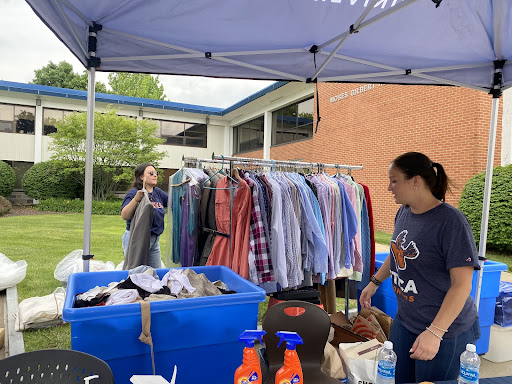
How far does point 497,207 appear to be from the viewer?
7113 mm

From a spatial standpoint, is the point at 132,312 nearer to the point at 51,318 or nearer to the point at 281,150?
the point at 51,318

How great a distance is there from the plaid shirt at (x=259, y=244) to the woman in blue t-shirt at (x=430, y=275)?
1298 millimetres

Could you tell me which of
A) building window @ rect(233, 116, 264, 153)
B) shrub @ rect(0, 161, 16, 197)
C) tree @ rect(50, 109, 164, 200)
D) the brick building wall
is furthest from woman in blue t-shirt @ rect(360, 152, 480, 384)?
shrub @ rect(0, 161, 16, 197)

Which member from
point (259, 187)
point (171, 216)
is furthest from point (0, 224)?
point (259, 187)

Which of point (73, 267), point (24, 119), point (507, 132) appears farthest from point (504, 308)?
point (24, 119)

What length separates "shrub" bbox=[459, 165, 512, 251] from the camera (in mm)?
7008

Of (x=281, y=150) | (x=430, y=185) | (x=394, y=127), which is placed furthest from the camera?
(x=281, y=150)

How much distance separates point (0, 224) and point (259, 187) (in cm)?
1261

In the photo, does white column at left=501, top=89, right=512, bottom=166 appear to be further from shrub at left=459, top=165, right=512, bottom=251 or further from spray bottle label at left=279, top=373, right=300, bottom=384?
spray bottle label at left=279, top=373, right=300, bottom=384

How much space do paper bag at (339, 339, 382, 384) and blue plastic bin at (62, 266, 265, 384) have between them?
68cm

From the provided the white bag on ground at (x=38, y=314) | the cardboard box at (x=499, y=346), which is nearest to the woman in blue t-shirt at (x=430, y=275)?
the cardboard box at (x=499, y=346)

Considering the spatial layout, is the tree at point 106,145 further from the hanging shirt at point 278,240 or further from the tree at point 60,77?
the tree at point 60,77

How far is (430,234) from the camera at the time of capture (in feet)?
6.06

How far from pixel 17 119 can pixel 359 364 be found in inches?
860
